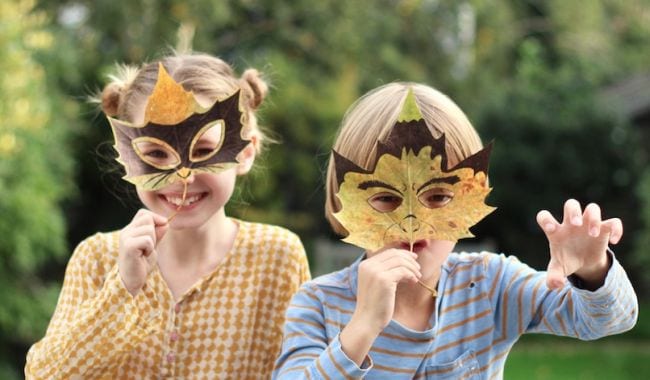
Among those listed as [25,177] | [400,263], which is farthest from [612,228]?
[25,177]

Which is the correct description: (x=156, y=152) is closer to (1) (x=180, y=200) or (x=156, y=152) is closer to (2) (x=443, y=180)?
(1) (x=180, y=200)

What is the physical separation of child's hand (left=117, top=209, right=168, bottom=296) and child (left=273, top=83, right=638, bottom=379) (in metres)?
0.36

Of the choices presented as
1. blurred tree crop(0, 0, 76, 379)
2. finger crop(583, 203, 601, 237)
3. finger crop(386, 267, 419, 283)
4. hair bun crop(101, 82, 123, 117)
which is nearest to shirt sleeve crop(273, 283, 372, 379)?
finger crop(386, 267, 419, 283)

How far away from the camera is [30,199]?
21.8 feet

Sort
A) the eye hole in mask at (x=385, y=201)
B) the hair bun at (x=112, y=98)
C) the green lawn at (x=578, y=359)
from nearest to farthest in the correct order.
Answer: the eye hole in mask at (x=385, y=201) → the hair bun at (x=112, y=98) → the green lawn at (x=578, y=359)

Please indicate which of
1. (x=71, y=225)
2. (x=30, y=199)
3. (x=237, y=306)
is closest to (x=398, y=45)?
(x=71, y=225)

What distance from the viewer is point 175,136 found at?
2.48 meters

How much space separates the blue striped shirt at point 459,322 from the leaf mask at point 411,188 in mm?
200

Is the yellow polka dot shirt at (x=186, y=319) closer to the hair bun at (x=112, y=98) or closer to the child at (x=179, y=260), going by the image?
the child at (x=179, y=260)

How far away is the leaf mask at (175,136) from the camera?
97.7 inches

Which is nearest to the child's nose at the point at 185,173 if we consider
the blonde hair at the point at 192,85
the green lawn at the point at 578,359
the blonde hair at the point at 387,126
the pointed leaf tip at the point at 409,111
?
the blonde hair at the point at 192,85

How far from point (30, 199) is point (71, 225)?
5.10 metres

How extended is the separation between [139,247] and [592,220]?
103 cm

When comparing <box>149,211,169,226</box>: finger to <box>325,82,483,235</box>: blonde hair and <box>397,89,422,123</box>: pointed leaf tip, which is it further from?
<box>397,89,422,123</box>: pointed leaf tip
